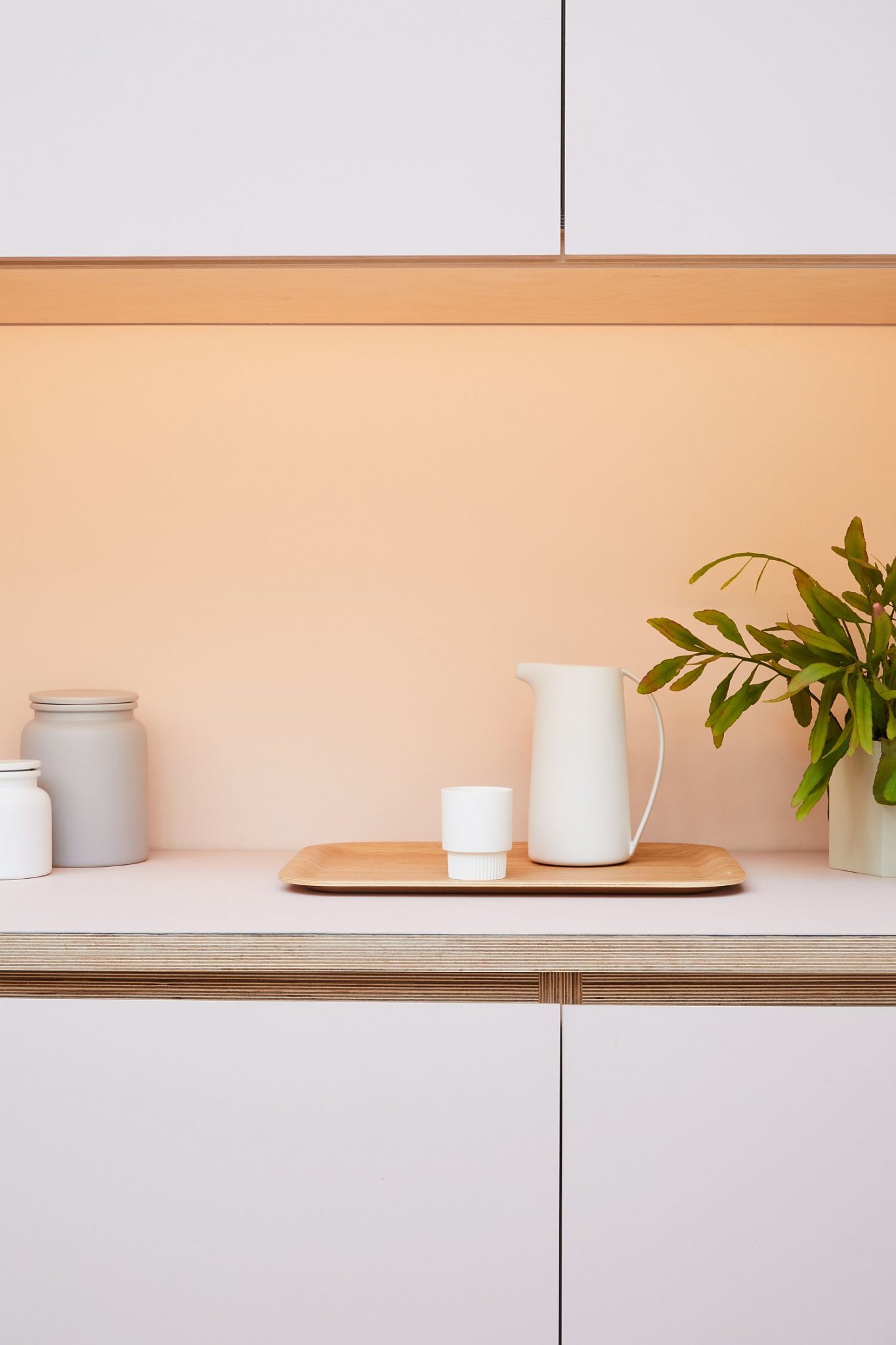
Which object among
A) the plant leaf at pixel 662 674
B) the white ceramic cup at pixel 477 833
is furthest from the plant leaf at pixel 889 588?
the white ceramic cup at pixel 477 833

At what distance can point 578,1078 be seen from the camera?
3.10ft

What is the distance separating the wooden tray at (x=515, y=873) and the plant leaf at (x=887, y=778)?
0.16m

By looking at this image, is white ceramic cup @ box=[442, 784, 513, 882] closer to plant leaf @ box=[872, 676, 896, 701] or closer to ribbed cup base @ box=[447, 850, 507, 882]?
ribbed cup base @ box=[447, 850, 507, 882]

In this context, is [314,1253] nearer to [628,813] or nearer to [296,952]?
[296,952]

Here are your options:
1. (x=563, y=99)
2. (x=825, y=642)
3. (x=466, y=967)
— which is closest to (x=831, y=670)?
(x=825, y=642)

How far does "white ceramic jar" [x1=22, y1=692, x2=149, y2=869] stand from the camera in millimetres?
1271

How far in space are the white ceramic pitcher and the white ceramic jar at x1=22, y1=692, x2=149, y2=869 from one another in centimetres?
46

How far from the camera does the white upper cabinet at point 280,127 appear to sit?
1117 millimetres

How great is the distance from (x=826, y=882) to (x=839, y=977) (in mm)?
241

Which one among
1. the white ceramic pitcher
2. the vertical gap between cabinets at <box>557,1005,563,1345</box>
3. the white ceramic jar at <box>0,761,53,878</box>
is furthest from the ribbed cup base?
the white ceramic jar at <box>0,761,53,878</box>

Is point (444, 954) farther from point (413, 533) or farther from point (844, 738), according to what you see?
point (413, 533)

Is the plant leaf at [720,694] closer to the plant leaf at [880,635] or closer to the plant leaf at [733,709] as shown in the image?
the plant leaf at [733,709]

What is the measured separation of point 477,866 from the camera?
44.3 inches

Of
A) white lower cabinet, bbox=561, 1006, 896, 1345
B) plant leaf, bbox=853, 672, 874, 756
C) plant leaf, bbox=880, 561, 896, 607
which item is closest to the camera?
white lower cabinet, bbox=561, 1006, 896, 1345
